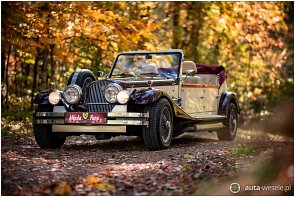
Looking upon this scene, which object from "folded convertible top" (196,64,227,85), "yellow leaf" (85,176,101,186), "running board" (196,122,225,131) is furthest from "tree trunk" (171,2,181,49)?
"yellow leaf" (85,176,101,186)

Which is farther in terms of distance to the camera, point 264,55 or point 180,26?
point 264,55

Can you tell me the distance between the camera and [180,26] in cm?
1766

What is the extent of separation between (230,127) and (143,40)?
13.4 ft

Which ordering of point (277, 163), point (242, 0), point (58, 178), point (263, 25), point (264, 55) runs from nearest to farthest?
1. point (277, 163)
2. point (58, 178)
3. point (242, 0)
4. point (263, 25)
5. point (264, 55)

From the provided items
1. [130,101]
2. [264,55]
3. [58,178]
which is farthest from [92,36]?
[264,55]

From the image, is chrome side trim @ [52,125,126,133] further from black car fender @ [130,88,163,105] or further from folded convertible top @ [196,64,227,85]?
folded convertible top @ [196,64,227,85]

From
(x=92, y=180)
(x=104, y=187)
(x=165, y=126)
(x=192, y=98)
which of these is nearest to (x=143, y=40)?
(x=192, y=98)

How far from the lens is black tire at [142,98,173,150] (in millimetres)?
7812

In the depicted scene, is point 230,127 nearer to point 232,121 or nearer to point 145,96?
point 232,121

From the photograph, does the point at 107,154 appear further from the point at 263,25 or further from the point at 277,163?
the point at 263,25

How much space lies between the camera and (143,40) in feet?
46.3

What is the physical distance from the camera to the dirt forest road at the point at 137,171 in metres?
5.00

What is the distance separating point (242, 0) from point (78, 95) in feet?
26.0

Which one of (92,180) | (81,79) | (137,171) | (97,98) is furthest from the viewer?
(81,79)
